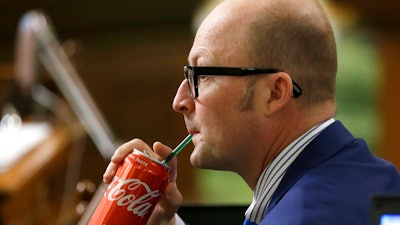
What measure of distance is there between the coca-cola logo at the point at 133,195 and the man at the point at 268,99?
0.40 ft

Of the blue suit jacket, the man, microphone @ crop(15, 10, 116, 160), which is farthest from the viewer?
microphone @ crop(15, 10, 116, 160)

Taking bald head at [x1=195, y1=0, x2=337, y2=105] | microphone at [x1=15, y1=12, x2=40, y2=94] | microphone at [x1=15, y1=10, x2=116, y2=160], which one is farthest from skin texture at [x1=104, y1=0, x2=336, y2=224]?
microphone at [x1=15, y1=12, x2=40, y2=94]

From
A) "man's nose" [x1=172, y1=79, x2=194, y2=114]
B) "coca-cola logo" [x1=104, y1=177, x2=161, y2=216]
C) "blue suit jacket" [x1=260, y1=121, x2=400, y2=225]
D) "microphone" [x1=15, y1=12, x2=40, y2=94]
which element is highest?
"microphone" [x1=15, y1=12, x2=40, y2=94]

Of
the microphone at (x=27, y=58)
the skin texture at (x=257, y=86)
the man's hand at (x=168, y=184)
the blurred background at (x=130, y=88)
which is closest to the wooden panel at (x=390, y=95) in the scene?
the blurred background at (x=130, y=88)

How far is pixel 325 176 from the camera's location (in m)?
1.54

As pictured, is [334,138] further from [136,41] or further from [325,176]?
[136,41]

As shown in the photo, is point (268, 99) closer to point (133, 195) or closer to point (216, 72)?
point (216, 72)

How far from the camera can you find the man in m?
1.63

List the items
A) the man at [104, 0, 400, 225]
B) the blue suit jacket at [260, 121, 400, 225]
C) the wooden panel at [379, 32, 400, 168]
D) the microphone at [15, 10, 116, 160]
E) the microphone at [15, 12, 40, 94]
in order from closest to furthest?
the blue suit jacket at [260, 121, 400, 225], the man at [104, 0, 400, 225], the microphone at [15, 10, 116, 160], the microphone at [15, 12, 40, 94], the wooden panel at [379, 32, 400, 168]

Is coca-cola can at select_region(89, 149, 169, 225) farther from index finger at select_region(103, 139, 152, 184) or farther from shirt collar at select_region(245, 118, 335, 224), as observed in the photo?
shirt collar at select_region(245, 118, 335, 224)

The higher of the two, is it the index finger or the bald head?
the bald head

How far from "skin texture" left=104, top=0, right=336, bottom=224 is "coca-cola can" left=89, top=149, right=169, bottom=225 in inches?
3.5

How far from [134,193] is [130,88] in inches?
149

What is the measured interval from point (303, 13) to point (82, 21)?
13.8 ft
